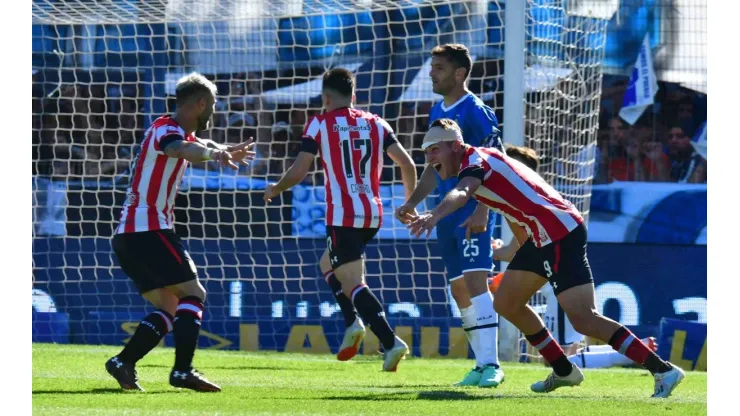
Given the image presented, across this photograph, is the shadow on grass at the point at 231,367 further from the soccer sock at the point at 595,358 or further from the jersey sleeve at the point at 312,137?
the soccer sock at the point at 595,358

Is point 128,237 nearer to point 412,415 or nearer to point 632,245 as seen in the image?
point 412,415

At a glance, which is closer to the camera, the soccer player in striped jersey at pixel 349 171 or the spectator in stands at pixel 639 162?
the soccer player in striped jersey at pixel 349 171

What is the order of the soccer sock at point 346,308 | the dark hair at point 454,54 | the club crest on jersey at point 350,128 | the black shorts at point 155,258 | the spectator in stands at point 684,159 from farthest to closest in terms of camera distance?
the spectator in stands at point 684,159
the soccer sock at point 346,308
the club crest on jersey at point 350,128
the dark hair at point 454,54
the black shorts at point 155,258

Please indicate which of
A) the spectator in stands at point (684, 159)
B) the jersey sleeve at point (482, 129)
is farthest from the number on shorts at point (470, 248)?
the spectator in stands at point (684, 159)

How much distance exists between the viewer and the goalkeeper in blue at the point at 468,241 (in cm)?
743

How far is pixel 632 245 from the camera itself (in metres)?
13.0

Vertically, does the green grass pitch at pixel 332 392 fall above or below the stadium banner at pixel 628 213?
below

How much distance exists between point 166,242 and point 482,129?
2.08 meters

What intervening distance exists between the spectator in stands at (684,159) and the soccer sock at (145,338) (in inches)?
345

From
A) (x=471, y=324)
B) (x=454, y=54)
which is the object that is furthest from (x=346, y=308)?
(x=454, y=54)

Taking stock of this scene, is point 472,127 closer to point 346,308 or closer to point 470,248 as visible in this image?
point 470,248

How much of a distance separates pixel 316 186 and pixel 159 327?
678 centimetres
